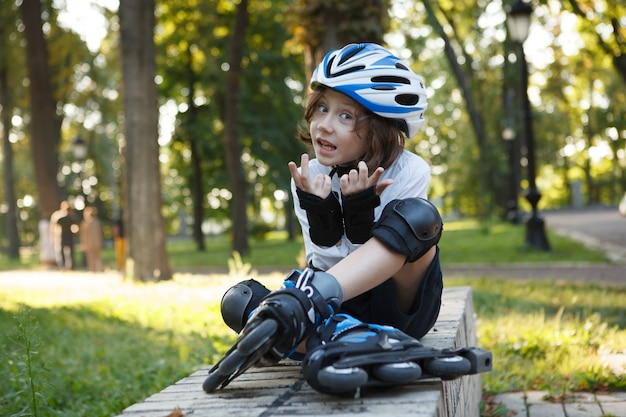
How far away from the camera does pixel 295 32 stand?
852 centimetres

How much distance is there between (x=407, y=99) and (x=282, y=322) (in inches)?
47.0

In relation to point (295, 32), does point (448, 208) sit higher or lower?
lower

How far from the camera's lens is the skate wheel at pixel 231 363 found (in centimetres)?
226

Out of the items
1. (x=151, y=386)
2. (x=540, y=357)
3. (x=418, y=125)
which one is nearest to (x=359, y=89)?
(x=418, y=125)

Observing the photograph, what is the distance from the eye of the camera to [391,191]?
286 cm

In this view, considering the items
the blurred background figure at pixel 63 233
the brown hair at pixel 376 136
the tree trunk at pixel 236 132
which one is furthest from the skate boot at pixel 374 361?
the tree trunk at pixel 236 132

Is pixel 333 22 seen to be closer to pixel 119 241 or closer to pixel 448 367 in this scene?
pixel 448 367

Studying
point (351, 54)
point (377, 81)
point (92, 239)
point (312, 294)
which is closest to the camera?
point (312, 294)

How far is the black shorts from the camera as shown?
2.80 meters

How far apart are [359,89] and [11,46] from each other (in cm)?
→ 2365

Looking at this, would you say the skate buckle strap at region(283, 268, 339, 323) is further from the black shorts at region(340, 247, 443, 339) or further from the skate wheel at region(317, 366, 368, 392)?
the black shorts at region(340, 247, 443, 339)

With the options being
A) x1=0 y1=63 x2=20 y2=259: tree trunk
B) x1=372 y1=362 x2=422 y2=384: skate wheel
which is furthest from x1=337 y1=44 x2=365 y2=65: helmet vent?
x1=0 y1=63 x2=20 y2=259: tree trunk

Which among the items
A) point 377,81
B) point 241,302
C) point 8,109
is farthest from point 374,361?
point 8,109

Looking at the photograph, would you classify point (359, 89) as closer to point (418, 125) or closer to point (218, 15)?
point (418, 125)
